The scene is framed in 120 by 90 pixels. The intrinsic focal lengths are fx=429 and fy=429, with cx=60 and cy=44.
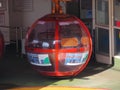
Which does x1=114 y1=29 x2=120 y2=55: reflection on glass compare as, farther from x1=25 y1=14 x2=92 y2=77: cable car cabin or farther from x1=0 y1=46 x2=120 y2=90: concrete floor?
x1=25 y1=14 x2=92 y2=77: cable car cabin

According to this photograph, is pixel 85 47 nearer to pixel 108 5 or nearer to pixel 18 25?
pixel 108 5

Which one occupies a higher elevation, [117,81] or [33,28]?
[33,28]

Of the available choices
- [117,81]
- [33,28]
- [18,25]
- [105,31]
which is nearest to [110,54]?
[105,31]

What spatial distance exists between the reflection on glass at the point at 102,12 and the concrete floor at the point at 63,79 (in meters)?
1.28

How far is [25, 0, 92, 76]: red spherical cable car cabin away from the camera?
33.8ft

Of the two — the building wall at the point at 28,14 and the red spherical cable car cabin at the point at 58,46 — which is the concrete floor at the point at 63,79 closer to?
the red spherical cable car cabin at the point at 58,46

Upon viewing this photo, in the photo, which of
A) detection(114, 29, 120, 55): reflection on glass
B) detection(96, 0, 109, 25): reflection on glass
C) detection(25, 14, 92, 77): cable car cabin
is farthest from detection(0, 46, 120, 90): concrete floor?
detection(96, 0, 109, 25): reflection on glass

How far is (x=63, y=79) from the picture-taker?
35.3 ft

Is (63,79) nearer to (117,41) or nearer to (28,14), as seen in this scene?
(117,41)

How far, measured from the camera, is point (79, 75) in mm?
11289

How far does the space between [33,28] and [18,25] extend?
5.68 m

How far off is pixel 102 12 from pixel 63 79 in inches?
117

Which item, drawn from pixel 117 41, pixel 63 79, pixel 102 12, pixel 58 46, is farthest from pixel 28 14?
pixel 58 46

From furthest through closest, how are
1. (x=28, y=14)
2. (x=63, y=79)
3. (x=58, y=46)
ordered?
1. (x=28, y=14)
2. (x=63, y=79)
3. (x=58, y=46)
